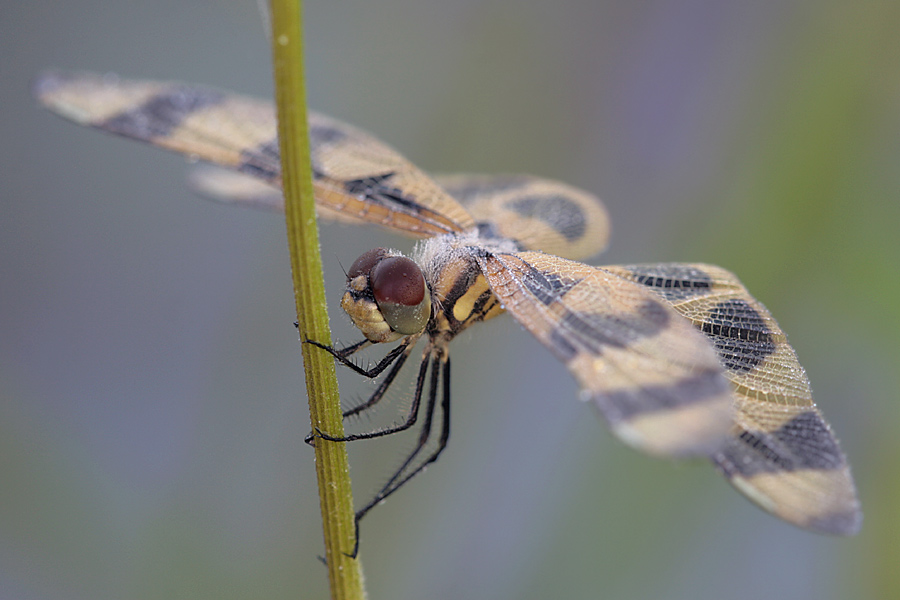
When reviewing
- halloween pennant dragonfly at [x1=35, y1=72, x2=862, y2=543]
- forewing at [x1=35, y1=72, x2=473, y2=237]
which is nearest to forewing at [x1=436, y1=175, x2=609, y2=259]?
halloween pennant dragonfly at [x1=35, y1=72, x2=862, y2=543]

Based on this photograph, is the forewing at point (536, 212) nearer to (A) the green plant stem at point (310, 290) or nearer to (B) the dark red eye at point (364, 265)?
(B) the dark red eye at point (364, 265)

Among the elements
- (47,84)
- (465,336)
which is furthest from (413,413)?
(47,84)

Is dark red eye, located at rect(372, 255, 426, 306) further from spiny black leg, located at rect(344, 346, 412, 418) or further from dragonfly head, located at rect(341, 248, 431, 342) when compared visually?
spiny black leg, located at rect(344, 346, 412, 418)

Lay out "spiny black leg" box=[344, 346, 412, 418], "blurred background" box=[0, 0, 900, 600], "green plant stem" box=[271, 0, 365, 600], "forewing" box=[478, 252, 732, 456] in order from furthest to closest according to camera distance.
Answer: "blurred background" box=[0, 0, 900, 600] → "spiny black leg" box=[344, 346, 412, 418] → "forewing" box=[478, 252, 732, 456] → "green plant stem" box=[271, 0, 365, 600]

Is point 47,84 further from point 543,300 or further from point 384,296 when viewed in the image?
point 543,300

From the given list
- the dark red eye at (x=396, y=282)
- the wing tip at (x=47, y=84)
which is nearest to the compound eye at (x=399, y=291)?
the dark red eye at (x=396, y=282)
